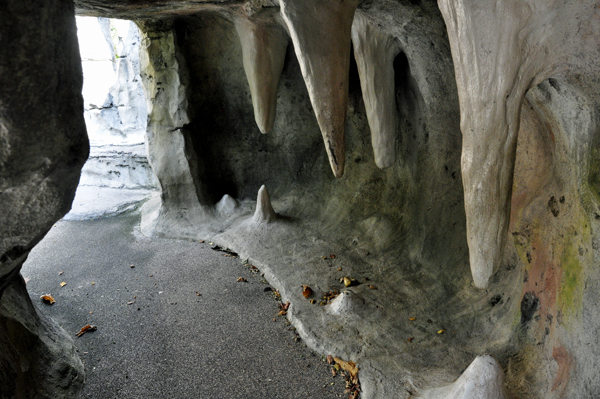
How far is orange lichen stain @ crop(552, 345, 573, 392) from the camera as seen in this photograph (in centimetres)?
216

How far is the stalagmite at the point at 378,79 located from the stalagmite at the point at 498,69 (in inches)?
57.8

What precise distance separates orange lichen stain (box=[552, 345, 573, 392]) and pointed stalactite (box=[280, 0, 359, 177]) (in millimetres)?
1498

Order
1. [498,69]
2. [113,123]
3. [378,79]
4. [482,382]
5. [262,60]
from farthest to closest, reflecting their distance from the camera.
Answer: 1. [113,123]
2. [262,60]
3. [378,79]
4. [482,382]
5. [498,69]

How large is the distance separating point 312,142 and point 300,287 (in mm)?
2183

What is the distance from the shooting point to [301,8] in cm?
248

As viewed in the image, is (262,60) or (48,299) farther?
(262,60)

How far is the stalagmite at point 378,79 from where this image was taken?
3260mm

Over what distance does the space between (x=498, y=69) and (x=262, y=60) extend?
282cm

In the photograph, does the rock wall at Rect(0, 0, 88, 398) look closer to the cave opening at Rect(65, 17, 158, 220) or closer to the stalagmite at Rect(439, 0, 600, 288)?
the stalagmite at Rect(439, 0, 600, 288)

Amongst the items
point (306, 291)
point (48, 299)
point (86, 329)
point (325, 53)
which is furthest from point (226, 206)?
point (325, 53)

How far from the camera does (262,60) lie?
13.7 feet

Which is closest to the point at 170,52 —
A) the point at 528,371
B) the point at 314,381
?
the point at 314,381

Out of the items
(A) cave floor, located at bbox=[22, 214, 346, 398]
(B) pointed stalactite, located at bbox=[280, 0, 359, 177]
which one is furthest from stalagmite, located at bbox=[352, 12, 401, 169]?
(A) cave floor, located at bbox=[22, 214, 346, 398]

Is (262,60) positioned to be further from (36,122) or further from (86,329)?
(36,122)
